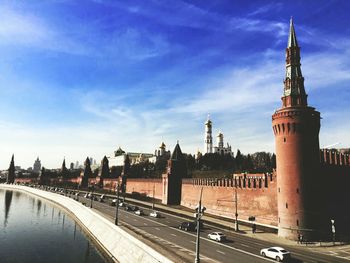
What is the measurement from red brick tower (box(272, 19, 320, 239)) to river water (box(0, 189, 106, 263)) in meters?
22.0

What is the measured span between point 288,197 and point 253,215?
11.4m

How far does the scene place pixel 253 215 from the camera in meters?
48.6

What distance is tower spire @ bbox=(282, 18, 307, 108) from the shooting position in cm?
4019

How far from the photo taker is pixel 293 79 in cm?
4084

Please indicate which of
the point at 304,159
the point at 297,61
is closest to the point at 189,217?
the point at 304,159

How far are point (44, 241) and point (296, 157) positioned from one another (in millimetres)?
35430

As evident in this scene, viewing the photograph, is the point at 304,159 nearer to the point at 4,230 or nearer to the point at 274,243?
the point at 274,243

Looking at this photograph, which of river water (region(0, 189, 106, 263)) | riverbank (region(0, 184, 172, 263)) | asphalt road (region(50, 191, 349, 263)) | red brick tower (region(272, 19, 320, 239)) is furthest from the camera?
red brick tower (region(272, 19, 320, 239))

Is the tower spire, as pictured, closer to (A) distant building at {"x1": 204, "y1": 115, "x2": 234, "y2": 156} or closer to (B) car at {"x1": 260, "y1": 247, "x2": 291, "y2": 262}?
(B) car at {"x1": 260, "y1": 247, "x2": 291, "y2": 262}

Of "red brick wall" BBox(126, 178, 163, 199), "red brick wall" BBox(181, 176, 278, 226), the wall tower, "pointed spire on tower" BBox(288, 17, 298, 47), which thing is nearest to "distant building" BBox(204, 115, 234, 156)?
the wall tower

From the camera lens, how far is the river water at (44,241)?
121 feet

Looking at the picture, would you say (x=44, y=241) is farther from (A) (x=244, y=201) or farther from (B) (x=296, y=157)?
(B) (x=296, y=157)

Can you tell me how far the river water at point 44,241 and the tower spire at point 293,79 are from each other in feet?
95.0

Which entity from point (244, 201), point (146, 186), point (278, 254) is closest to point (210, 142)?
point (146, 186)
